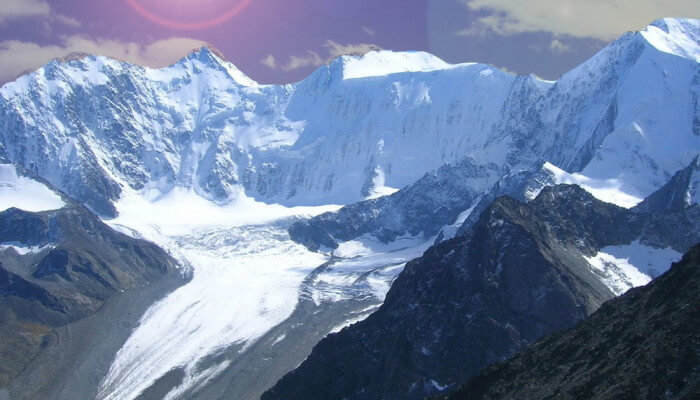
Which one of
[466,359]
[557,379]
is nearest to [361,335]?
[466,359]

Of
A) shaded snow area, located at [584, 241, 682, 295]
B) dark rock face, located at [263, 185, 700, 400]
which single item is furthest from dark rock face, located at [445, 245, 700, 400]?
shaded snow area, located at [584, 241, 682, 295]

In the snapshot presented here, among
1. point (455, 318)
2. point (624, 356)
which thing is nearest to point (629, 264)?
point (455, 318)

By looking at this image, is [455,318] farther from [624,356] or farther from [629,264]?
[624,356]

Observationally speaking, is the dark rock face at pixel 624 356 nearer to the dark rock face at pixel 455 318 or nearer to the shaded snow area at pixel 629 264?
the dark rock face at pixel 455 318

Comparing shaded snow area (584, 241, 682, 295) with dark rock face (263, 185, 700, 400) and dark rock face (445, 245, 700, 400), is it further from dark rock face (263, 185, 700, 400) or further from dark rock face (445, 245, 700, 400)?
dark rock face (445, 245, 700, 400)

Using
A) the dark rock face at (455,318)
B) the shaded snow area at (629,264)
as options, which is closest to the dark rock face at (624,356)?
the dark rock face at (455,318)
